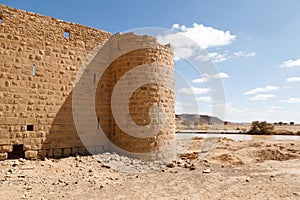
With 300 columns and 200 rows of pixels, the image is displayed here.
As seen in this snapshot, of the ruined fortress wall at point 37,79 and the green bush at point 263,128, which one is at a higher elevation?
the ruined fortress wall at point 37,79

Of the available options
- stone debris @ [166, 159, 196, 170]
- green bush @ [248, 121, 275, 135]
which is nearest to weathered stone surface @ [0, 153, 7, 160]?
stone debris @ [166, 159, 196, 170]

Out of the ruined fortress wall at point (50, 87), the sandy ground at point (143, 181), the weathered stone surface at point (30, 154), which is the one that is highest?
the ruined fortress wall at point (50, 87)

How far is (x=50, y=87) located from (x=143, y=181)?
Result: 15.4 feet

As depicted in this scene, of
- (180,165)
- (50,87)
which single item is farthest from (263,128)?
(50,87)

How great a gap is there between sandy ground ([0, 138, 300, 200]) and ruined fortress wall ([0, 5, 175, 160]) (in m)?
0.78

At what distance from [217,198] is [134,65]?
229 inches

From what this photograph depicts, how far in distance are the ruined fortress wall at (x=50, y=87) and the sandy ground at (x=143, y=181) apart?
0.78 m

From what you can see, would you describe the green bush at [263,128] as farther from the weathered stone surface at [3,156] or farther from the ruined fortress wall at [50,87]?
the weathered stone surface at [3,156]

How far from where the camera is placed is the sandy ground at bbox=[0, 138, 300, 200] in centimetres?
557

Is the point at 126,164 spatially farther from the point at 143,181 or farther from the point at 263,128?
the point at 263,128

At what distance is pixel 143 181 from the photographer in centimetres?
687

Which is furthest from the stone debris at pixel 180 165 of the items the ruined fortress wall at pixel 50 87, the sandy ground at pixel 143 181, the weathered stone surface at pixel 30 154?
the weathered stone surface at pixel 30 154

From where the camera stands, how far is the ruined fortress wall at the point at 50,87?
7.51m

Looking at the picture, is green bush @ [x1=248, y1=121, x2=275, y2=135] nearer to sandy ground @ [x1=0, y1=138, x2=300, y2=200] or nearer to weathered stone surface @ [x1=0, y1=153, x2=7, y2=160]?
sandy ground @ [x1=0, y1=138, x2=300, y2=200]
